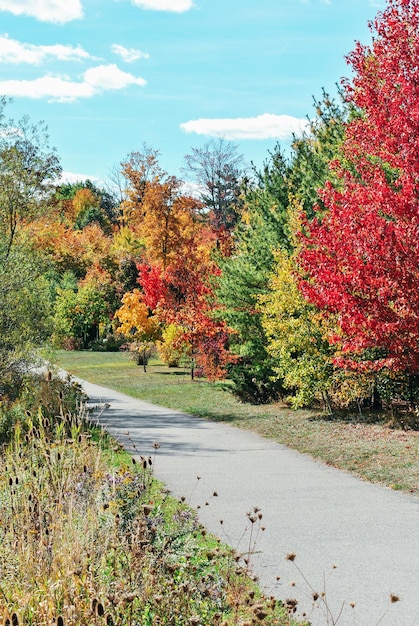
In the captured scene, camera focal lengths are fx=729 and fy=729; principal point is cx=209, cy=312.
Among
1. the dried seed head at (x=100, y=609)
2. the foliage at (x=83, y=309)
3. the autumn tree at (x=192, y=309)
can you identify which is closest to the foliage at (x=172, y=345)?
the autumn tree at (x=192, y=309)

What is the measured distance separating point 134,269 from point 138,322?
49.9ft

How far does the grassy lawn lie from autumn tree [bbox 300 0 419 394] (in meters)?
1.55

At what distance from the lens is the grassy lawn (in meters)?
10.4

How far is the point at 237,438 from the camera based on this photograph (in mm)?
13273

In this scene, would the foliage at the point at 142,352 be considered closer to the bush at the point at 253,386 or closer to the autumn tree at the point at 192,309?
the autumn tree at the point at 192,309

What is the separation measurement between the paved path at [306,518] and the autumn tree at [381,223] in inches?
110

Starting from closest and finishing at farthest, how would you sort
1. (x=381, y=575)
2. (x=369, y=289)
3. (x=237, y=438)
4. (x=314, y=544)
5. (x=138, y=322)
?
(x=381, y=575), (x=314, y=544), (x=369, y=289), (x=237, y=438), (x=138, y=322)

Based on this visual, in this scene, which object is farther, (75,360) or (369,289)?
(75,360)

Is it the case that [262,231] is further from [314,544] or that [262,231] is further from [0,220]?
[314,544]

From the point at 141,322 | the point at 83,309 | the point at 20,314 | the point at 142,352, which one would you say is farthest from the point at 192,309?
the point at 83,309

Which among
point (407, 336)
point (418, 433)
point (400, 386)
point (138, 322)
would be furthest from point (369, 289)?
point (138, 322)

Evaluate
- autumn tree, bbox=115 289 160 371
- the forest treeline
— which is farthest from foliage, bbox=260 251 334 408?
autumn tree, bbox=115 289 160 371

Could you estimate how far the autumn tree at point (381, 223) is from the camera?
1198 centimetres

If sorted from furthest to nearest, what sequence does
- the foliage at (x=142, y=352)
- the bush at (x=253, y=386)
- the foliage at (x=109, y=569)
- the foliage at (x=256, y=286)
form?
the foliage at (x=142, y=352) < the bush at (x=253, y=386) < the foliage at (x=256, y=286) < the foliage at (x=109, y=569)
